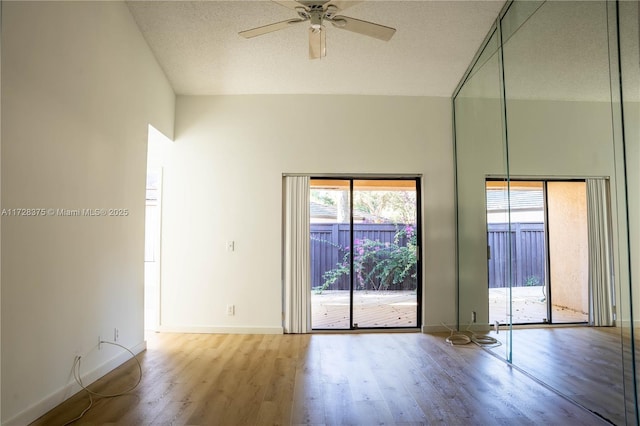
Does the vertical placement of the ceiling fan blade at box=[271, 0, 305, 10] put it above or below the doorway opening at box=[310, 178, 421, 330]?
above

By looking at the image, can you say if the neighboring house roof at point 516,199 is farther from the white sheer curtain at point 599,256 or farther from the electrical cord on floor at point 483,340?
the electrical cord on floor at point 483,340

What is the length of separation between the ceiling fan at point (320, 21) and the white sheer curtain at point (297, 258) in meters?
2.13

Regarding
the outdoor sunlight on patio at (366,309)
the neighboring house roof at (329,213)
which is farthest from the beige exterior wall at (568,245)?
the neighboring house roof at (329,213)

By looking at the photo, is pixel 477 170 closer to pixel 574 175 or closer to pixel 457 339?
pixel 574 175

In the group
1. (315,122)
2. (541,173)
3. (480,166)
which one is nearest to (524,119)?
(541,173)

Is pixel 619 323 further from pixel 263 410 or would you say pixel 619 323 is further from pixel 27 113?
pixel 27 113

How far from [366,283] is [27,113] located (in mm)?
3681

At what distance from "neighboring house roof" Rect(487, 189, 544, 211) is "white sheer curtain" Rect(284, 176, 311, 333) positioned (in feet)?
6.78

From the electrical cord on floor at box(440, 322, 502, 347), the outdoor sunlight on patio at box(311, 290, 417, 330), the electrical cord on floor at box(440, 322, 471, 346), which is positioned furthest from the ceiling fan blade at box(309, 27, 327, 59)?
the electrical cord on floor at box(440, 322, 471, 346)

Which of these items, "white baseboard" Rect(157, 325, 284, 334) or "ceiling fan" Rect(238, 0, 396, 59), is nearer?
"ceiling fan" Rect(238, 0, 396, 59)

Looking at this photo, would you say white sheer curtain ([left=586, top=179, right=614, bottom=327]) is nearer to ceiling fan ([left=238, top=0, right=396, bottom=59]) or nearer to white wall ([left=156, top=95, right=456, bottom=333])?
ceiling fan ([left=238, top=0, right=396, bottom=59])

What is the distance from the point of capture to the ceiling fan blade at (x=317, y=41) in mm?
2627

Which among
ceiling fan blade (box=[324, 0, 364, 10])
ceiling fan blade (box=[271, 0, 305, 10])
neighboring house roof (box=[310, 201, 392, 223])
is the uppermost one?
ceiling fan blade (box=[271, 0, 305, 10])

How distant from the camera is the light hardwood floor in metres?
2.40
